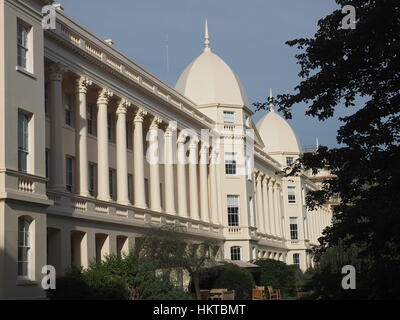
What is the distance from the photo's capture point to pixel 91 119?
40656mm

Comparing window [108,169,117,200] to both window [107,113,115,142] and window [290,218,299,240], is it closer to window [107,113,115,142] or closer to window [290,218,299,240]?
window [107,113,115,142]

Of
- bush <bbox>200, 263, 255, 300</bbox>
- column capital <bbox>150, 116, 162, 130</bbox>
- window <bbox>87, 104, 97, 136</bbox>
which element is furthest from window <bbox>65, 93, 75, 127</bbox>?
bush <bbox>200, 263, 255, 300</bbox>

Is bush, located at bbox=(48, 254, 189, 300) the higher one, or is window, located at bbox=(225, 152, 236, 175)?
window, located at bbox=(225, 152, 236, 175)

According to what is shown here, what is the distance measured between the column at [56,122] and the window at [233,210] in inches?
1177

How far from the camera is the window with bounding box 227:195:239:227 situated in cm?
6231

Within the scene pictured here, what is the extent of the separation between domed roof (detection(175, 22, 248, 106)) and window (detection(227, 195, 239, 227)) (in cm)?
849

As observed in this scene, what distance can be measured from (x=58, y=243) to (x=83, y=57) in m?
10.2

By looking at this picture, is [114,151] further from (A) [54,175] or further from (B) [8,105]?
(B) [8,105]

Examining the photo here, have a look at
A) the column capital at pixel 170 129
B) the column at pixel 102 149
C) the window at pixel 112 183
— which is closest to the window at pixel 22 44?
the column at pixel 102 149

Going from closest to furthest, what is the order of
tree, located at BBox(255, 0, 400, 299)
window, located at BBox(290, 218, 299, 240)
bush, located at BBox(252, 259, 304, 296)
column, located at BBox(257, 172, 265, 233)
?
tree, located at BBox(255, 0, 400, 299), bush, located at BBox(252, 259, 304, 296), column, located at BBox(257, 172, 265, 233), window, located at BBox(290, 218, 299, 240)

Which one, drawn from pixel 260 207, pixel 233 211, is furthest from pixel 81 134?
pixel 260 207

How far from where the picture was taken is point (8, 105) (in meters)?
25.2

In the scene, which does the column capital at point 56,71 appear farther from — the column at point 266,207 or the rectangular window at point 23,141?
the column at point 266,207

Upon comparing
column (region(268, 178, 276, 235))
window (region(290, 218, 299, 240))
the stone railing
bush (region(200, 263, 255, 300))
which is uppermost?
column (region(268, 178, 276, 235))
